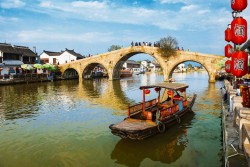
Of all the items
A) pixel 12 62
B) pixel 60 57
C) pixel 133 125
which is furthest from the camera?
pixel 60 57

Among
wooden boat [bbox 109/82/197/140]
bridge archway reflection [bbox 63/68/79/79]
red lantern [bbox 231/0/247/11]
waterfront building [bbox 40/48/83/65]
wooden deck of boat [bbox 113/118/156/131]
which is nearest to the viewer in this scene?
wooden boat [bbox 109/82/197/140]

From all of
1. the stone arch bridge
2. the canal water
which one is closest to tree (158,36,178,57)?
the stone arch bridge

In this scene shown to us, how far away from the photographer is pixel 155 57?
43750mm

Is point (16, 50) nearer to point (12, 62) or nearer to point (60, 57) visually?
point (12, 62)

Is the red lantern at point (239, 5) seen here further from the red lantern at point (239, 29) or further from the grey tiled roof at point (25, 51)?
the grey tiled roof at point (25, 51)

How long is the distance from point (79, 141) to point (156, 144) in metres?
3.69

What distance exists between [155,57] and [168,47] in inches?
130

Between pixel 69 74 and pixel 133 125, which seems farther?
pixel 69 74

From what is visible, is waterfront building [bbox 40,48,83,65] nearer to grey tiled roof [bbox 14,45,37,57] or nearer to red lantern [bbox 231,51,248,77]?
grey tiled roof [bbox 14,45,37,57]

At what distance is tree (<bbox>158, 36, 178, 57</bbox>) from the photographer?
4147cm

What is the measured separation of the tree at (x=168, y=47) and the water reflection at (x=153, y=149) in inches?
1212

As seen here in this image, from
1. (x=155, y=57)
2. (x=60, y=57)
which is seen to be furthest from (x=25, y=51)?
(x=155, y=57)

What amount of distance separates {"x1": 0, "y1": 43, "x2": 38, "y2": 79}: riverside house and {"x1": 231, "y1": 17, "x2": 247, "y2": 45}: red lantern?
130 ft

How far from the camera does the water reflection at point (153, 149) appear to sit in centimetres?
920
